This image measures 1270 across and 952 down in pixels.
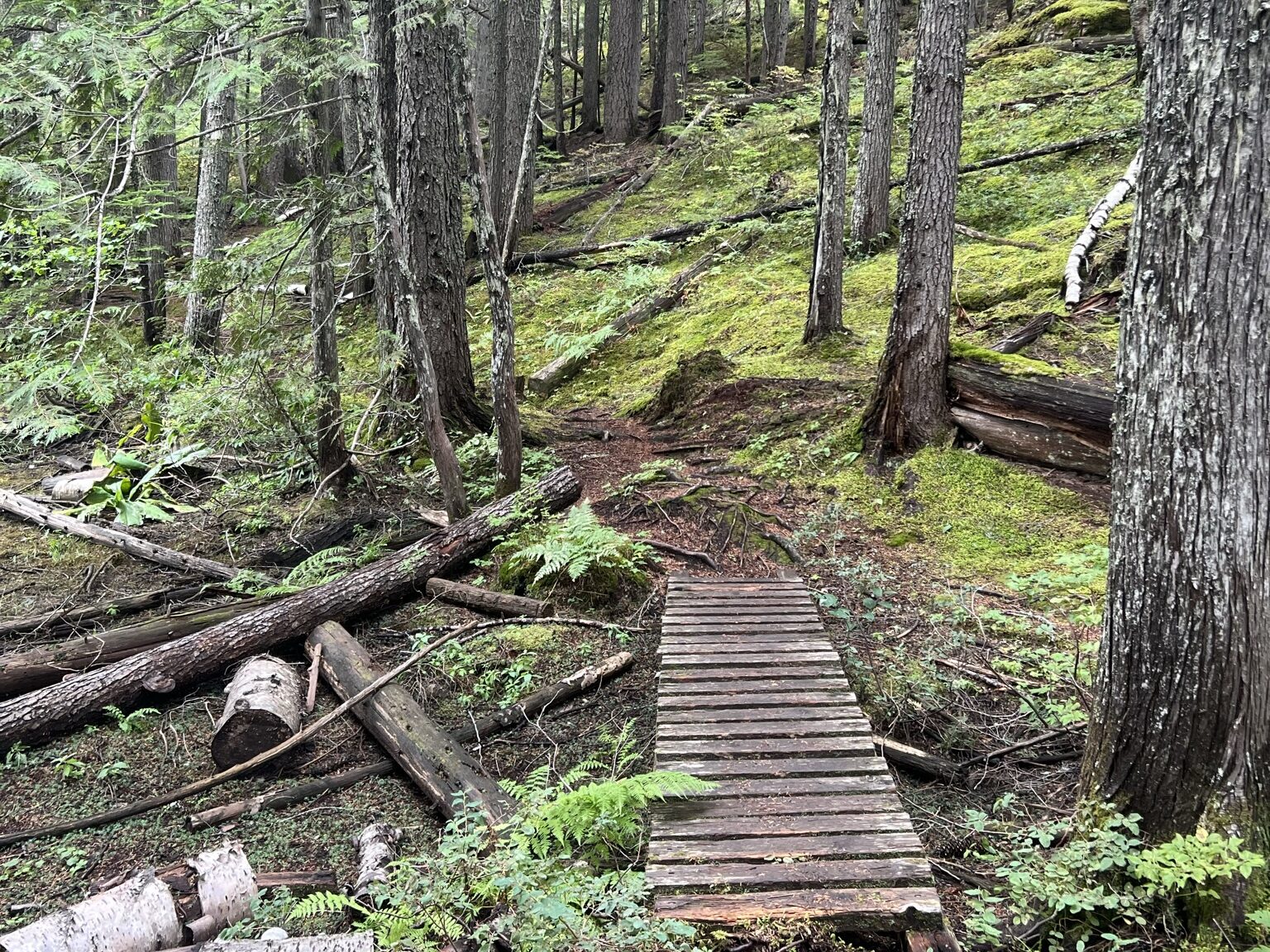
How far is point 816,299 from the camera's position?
1045 cm

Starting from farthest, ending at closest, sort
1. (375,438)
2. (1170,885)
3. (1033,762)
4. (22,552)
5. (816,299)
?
(816,299) < (375,438) < (22,552) < (1033,762) < (1170,885)

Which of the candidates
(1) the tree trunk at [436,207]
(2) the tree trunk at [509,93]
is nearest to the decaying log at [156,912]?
(1) the tree trunk at [436,207]

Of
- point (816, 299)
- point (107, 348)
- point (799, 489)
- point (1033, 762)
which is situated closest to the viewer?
point (1033, 762)

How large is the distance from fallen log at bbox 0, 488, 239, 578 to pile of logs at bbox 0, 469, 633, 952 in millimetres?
27

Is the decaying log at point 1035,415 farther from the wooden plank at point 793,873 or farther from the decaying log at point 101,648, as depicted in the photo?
the decaying log at point 101,648

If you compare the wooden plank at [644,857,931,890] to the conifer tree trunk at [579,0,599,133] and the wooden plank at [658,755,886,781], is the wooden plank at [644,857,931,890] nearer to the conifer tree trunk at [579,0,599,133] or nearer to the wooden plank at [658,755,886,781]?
the wooden plank at [658,755,886,781]

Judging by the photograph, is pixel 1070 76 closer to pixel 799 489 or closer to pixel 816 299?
pixel 816 299

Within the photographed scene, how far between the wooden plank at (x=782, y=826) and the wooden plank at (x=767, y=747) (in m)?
0.50

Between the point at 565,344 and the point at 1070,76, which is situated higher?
the point at 1070,76

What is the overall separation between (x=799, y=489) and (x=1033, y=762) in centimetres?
394

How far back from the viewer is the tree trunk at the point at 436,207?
8656 millimetres

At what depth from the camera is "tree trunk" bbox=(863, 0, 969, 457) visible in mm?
7562

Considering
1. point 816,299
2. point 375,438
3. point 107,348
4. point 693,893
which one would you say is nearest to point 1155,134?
point 693,893

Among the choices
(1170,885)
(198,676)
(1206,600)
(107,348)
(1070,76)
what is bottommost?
(198,676)
